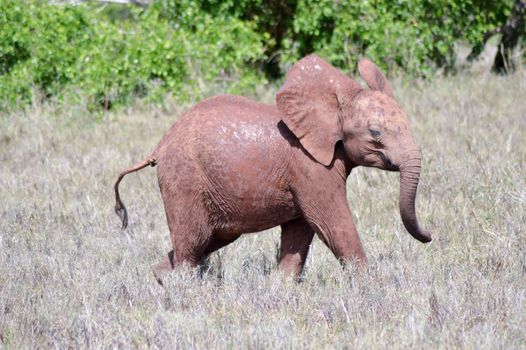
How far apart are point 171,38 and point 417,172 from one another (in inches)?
283

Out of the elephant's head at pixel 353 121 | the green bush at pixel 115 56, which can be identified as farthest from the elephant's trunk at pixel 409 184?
the green bush at pixel 115 56

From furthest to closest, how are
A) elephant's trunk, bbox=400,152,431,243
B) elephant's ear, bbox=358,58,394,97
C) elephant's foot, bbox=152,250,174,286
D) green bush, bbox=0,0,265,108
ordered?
1. green bush, bbox=0,0,265,108
2. elephant's foot, bbox=152,250,174,286
3. elephant's ear, bbox=358,58,394,97
4. elephant's trunk, bbox=400,152,431,243

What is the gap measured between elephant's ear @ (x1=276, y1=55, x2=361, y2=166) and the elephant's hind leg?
604mm

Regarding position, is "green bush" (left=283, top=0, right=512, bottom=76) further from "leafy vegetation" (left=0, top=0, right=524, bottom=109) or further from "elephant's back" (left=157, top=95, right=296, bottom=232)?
"elephant's back" (left=157, top=95, right=296, bottom=232)

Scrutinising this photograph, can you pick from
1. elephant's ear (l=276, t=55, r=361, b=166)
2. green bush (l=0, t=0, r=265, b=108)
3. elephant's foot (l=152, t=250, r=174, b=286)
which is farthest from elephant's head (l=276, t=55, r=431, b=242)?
green bush (l=0, t=0, r=265, b=108)

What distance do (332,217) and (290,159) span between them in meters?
0.40

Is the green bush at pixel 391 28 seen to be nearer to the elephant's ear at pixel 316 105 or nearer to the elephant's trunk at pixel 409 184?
the elephant's ear at pixel 316 105

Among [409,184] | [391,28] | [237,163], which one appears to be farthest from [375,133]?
[391,28]

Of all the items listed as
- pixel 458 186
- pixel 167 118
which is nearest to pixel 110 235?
pixel 458 186

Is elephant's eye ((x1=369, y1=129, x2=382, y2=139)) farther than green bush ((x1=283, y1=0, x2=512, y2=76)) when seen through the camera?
No

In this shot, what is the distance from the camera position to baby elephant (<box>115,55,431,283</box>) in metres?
5.30

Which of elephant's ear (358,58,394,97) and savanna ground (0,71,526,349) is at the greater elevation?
elephant's ear (358,58,394,97)

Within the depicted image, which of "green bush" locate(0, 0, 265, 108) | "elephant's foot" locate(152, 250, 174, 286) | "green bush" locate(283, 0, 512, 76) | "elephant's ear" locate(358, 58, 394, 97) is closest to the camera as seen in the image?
"elephant's ear" locate(358, 58, 394, 97)

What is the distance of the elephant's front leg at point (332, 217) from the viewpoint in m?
5.36
